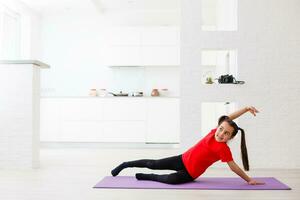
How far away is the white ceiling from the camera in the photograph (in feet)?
26.3

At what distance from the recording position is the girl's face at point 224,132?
375cm

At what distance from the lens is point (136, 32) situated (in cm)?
843

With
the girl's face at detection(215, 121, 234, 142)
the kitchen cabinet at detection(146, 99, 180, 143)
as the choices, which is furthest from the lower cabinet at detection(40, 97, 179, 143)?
the girl's face at detection(215, 121, 234, 142)

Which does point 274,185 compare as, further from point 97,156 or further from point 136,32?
point 136,32

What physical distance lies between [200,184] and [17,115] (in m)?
2.30

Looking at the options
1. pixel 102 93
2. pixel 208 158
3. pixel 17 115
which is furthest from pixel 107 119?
pixel 208 158

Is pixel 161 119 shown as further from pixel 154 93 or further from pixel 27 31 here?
pixel 27 31

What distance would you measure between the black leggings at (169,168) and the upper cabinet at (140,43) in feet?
15.1

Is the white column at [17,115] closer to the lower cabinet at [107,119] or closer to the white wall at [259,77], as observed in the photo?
the white wall at [259,77]

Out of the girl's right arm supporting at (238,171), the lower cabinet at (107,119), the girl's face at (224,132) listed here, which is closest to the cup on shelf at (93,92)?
the lower cabinet at (107,119)

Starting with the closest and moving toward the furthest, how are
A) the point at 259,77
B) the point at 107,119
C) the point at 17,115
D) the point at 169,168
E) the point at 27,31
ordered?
the point at 169,168
the point at 17,115
the point at 259,77
the point at 107,119
the point at 27,31

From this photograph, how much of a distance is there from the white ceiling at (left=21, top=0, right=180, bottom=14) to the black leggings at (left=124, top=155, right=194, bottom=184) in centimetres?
458

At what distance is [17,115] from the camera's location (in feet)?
16.2

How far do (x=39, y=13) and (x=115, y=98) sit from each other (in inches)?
94.0
